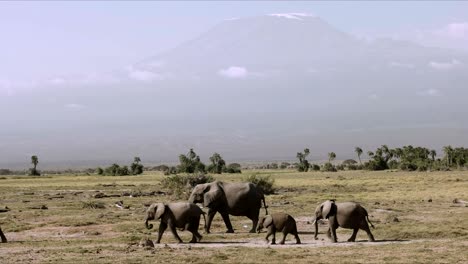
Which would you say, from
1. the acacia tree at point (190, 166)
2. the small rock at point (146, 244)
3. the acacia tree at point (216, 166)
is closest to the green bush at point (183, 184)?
the small rock at point (146, 244)

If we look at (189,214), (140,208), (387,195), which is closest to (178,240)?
(189,214)

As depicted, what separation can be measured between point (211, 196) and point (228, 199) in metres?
0.83

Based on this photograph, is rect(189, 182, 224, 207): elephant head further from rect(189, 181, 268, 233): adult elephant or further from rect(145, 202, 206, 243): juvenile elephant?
rect(145, 202, 206, 243): juvenile elephant

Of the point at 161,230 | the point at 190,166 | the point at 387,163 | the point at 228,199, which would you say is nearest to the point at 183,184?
the point at 228,199

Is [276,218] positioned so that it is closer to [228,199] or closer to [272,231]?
[272,231]

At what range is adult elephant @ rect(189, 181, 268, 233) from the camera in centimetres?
3122

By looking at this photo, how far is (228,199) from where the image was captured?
31656 mm

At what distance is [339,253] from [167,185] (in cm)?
3750

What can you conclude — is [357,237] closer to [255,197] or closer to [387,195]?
[255,197]

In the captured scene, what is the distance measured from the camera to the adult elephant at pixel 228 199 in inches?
1229

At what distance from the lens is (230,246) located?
2577cm

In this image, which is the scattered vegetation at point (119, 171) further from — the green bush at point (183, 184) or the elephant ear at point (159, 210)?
the elephant ear at point (159, 210)

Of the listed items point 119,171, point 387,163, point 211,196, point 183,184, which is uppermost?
point 387,163

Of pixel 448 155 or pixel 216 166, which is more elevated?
pixel 448 155
